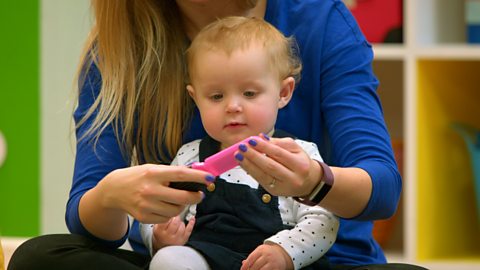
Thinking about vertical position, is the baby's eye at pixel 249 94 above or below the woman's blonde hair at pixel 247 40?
below

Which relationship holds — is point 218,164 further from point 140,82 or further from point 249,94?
point 140,82

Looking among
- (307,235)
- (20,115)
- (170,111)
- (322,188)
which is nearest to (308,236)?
(307,235)

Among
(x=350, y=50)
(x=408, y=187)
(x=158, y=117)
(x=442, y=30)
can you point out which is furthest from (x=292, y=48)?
(x=442, y=30)

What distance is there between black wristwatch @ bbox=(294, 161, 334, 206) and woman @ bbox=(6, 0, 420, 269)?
0.09m

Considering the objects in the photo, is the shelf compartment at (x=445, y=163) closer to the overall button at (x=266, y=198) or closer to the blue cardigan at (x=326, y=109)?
the blue cardigan at (x=326, y=109)

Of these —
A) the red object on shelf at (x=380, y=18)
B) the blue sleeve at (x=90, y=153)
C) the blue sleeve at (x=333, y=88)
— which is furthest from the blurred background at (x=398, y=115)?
the blue sleeve at (x=333, y=88)

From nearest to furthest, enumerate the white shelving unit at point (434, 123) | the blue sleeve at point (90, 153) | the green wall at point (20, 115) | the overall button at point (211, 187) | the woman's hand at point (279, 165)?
the woman's hand at point (279, 165) → the overall button at point (211, 187) → the blue sleeve at point (90, 153) → the white shelving unit at point (434, 123) → the green wall at point (20, 115)

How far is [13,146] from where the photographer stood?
255cm

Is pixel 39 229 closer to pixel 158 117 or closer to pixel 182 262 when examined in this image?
pixel 158 117

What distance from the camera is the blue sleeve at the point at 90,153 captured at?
1405 mm

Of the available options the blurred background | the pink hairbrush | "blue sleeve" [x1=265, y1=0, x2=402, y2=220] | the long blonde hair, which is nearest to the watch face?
the blurred background

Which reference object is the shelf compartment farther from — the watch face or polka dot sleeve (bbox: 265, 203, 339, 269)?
the watch face

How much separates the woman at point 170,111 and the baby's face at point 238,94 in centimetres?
14

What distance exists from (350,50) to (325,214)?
0.97ft
